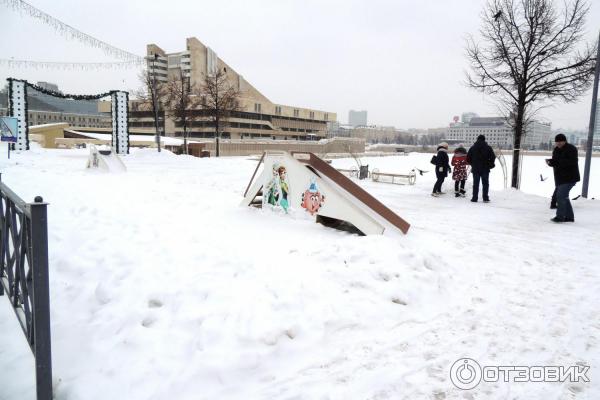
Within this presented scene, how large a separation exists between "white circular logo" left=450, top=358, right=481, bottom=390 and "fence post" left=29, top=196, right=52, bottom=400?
284 cm

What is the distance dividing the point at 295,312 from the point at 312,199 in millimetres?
3160

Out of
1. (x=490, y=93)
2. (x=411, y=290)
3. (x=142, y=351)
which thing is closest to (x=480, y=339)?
(x=411, y=290)

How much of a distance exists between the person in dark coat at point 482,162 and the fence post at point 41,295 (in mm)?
10786

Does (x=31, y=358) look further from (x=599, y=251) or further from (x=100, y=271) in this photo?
(x=599, y=251)

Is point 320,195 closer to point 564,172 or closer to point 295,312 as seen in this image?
point 295,312

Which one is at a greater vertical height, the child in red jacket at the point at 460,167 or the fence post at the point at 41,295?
the child in red jacket at the point at 460,167

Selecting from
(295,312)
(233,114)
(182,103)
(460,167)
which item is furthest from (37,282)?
(233,114)

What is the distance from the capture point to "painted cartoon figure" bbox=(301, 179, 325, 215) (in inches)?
257

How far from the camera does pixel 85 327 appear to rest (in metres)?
3.59

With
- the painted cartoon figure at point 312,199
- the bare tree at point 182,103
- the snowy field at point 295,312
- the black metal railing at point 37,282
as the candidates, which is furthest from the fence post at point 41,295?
the bare tree at point 182,103

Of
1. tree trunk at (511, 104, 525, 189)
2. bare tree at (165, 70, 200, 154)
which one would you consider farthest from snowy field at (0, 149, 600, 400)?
bare tree at (165, 70, 200, 154)

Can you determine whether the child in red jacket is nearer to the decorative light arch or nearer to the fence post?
the fence post

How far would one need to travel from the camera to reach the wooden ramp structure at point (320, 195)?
6.02 meters

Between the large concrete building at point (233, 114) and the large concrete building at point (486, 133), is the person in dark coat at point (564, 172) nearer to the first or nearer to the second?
the large concrete building at point (233, 114)
